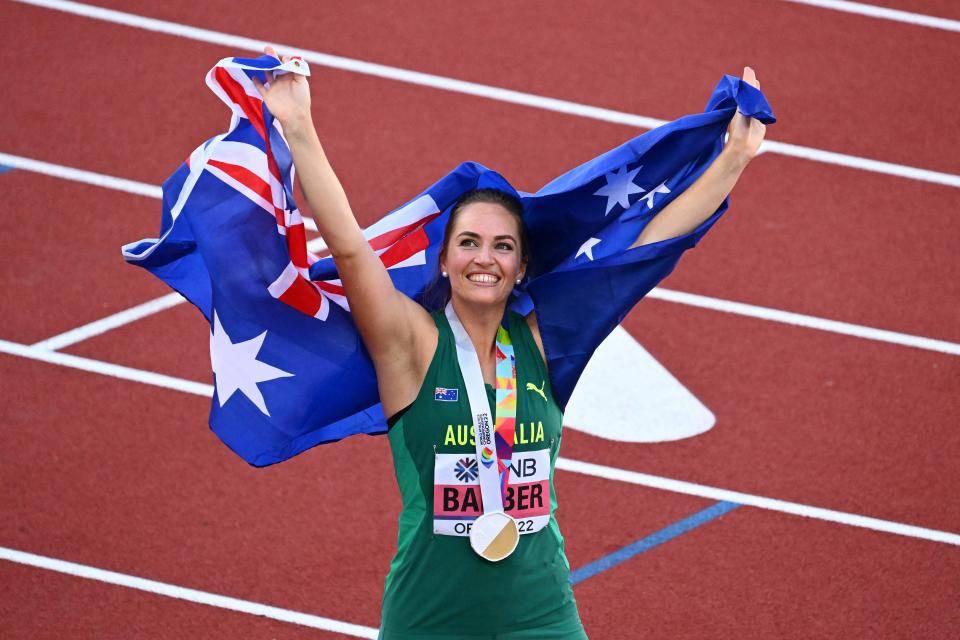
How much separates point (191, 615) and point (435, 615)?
2.15 meters

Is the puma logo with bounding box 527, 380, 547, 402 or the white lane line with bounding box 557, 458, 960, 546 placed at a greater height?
the white lane line with bounding box 557, 458, 960, 546

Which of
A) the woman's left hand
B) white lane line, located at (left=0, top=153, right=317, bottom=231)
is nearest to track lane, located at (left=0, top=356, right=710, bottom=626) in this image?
white lane line, located at (left=0, top=153, right=317, bottom=231)

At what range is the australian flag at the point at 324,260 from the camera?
153 inches

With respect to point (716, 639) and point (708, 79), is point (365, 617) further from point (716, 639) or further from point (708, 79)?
point (708, 79)

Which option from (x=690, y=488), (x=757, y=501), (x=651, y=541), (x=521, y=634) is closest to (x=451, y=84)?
(x=690, y=488)

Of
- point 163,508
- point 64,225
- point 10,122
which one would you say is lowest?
point 163,508

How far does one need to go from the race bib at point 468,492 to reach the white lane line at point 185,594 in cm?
201

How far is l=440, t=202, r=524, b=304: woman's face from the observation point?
3.78 metres

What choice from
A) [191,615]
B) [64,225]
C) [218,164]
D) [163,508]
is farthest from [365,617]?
[64,225]

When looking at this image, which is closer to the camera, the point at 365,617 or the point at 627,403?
A: the point at 365,617

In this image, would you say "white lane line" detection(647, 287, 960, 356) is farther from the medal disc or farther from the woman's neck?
the medal disc

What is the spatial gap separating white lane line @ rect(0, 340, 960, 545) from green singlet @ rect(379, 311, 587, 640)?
103 inches

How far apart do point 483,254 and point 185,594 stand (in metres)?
2.61

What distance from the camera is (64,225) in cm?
781
